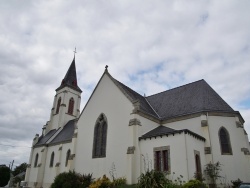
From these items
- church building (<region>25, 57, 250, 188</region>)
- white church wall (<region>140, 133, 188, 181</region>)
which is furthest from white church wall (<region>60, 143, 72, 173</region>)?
white church wall (<region>140, 133, 188, 181</region>)

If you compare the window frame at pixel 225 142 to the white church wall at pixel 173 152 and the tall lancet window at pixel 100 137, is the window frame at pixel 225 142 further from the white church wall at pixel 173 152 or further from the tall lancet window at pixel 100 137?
the tall lancet window at pixel 100 137

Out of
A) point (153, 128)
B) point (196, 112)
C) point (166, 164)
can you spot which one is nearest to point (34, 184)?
point (153, 128)

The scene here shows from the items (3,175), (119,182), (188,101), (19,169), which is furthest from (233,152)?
(19,169)

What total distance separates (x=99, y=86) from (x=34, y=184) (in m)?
19.8

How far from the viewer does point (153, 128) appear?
22547 mm

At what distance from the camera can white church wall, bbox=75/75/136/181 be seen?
21.0 metres

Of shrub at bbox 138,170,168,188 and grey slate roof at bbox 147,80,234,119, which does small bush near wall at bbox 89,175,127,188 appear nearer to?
shrub at bbox 138,170,168,188

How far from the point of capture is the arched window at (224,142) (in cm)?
2042

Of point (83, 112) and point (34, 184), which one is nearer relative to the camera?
point (83, 112)

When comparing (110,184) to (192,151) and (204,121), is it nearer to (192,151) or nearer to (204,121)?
(192,151)

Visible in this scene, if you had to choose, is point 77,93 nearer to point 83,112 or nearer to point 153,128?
point 83,112

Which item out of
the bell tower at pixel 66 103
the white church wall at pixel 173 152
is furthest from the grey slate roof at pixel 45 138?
the white church wall at pixel 173 152

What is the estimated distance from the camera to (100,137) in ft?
78.3

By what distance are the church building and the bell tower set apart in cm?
1539
